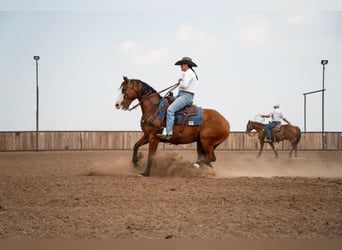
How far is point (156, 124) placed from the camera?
26.7 feet

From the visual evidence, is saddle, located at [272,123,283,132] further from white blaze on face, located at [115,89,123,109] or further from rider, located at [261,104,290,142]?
white blaze on face, located at [115,89,123,109]

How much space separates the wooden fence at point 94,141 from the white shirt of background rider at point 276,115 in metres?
7.96

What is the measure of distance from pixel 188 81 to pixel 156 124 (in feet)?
3.16

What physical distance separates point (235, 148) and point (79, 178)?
17.9 metres

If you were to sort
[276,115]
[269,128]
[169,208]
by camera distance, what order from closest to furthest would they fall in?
1. [169,208]
2. [276,115]
3. [269,128]

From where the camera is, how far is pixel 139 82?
28.0 feet

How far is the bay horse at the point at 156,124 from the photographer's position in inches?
323

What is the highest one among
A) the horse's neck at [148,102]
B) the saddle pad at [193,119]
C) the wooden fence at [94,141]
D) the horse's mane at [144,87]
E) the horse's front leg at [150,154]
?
the horse's mane at [144,87]

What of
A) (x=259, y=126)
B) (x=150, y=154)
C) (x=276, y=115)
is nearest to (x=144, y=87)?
(x=150, y=154)

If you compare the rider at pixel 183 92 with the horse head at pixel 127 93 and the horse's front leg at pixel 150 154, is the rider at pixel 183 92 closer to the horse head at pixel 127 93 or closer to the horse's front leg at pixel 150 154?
the horse's front leg at pixel 150 154

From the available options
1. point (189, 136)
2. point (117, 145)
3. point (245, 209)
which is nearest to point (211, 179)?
point (189, 136)

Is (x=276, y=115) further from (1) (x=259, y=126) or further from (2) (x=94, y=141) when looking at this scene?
(2) (x=94, y=141)

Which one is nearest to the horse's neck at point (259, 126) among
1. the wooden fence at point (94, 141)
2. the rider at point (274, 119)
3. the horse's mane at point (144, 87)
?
the rider at point (274, 119)

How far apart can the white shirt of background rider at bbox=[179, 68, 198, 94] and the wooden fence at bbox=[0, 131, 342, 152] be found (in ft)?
49.9
